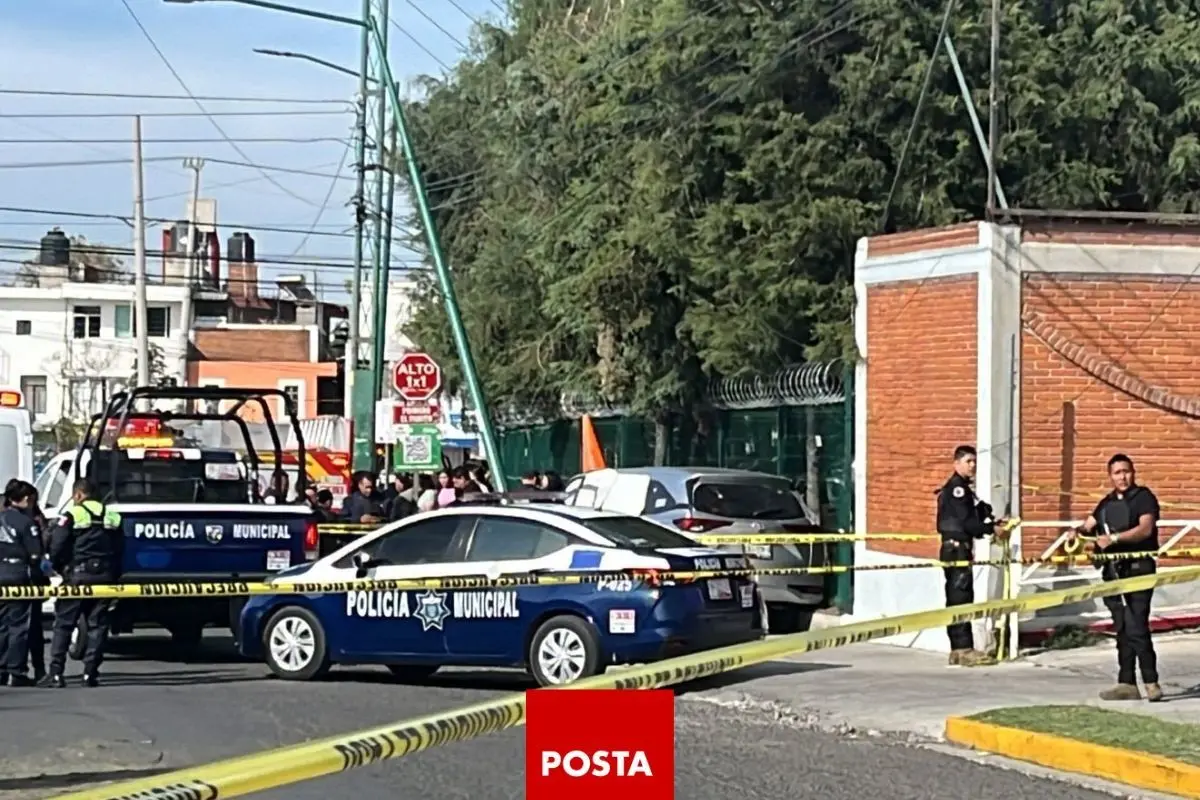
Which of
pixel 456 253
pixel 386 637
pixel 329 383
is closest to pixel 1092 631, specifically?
pixel 386 637

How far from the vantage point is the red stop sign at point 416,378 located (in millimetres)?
24719

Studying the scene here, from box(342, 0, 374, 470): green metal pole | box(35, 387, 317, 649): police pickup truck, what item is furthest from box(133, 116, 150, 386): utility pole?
box(35, 387, 317, 649): police pickup truck

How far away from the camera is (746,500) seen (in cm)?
1922

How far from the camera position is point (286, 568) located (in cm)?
1700

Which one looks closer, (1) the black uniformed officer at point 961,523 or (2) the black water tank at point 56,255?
(1) the black uniformed officer at point 961,523

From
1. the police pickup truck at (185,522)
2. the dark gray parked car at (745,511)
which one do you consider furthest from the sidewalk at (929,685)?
the police pickup truck at (185,522)

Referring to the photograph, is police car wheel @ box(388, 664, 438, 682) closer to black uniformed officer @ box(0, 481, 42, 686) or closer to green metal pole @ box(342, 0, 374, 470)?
black uniformed officer @ box(0, 481, 42, 686)

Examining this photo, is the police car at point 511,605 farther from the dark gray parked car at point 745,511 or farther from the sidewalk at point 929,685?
the dark gray parked car at point 745,511

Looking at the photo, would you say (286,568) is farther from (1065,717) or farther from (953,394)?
(1065,717)

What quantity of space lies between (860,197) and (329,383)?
5852cm


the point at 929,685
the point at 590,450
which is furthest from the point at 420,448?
the point at 929,685

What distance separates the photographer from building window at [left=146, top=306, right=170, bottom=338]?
76875mm

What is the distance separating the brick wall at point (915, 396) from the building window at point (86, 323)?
204ft

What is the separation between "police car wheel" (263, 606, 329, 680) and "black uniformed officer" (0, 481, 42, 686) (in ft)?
6.44
